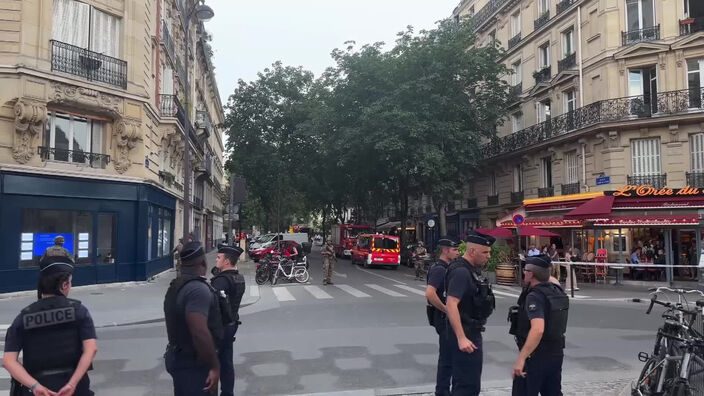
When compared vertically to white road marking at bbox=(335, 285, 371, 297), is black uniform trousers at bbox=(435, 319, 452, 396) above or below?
above

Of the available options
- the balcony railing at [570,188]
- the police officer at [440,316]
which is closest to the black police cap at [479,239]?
the police officer at [440,316]

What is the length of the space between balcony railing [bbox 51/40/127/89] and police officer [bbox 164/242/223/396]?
14682 millimetres

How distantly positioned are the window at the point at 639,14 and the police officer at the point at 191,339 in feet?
79.6

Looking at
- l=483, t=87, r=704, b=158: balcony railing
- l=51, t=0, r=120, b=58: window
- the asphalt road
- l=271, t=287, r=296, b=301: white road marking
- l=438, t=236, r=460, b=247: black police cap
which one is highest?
l=51, t=0, r=120, b=58: window

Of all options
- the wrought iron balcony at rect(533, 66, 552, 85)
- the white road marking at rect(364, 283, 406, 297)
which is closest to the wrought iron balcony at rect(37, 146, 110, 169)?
the white road marking at rect(364, 283, 406, 297)

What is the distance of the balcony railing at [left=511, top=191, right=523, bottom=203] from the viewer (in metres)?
29.4

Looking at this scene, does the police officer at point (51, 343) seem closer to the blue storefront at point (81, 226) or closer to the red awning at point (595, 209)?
the blue storefront at point (81, 226)

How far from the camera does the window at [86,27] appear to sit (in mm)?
15922

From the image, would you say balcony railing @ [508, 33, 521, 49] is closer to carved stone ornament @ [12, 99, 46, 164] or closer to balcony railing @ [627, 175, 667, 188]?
balcony railing @ [627, 175, 667, 188]

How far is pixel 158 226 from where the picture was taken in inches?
850

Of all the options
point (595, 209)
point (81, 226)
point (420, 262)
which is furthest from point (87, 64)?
point (595, 209)

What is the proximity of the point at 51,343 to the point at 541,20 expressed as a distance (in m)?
29.1

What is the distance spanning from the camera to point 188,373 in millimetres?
3730

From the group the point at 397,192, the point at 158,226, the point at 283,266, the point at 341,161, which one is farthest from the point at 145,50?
the point at 397,192
